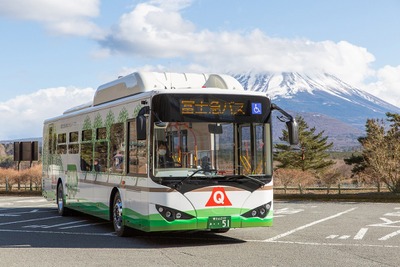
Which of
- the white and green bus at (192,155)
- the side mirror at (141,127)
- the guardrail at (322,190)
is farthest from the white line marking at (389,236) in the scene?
the guardrail at (322,190)

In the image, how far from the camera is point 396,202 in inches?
996

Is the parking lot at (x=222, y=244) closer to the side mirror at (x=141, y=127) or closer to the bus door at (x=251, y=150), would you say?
the bus door at (x=251, y=150)

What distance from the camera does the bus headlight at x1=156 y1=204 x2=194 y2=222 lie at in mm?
10758

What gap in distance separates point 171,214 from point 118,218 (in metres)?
2.13

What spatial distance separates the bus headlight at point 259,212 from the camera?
36.7 ft

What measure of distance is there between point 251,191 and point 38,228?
5685mm

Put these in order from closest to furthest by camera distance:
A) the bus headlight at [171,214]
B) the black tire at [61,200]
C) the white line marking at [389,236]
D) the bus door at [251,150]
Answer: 1. the bus headlight at [171,214]
2. the bus door at [251,150]
3. the white line marking at [389,236]
4. the black tire at [61,200]

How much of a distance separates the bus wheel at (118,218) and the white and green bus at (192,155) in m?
0.02

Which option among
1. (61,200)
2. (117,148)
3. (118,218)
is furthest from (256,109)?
(61,200)

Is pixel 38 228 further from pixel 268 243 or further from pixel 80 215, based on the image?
pixel 268 243

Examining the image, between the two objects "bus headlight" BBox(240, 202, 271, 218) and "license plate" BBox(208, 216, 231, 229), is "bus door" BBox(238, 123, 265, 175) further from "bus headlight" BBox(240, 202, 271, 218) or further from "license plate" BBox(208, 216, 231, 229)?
"license plate" BBox(208, 216, 231, 229)

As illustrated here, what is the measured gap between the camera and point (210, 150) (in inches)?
431

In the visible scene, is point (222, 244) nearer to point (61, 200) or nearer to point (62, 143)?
point (62, 143)

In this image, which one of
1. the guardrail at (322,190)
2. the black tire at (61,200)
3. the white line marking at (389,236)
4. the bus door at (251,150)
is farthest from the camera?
the guardrail at (322,190)
